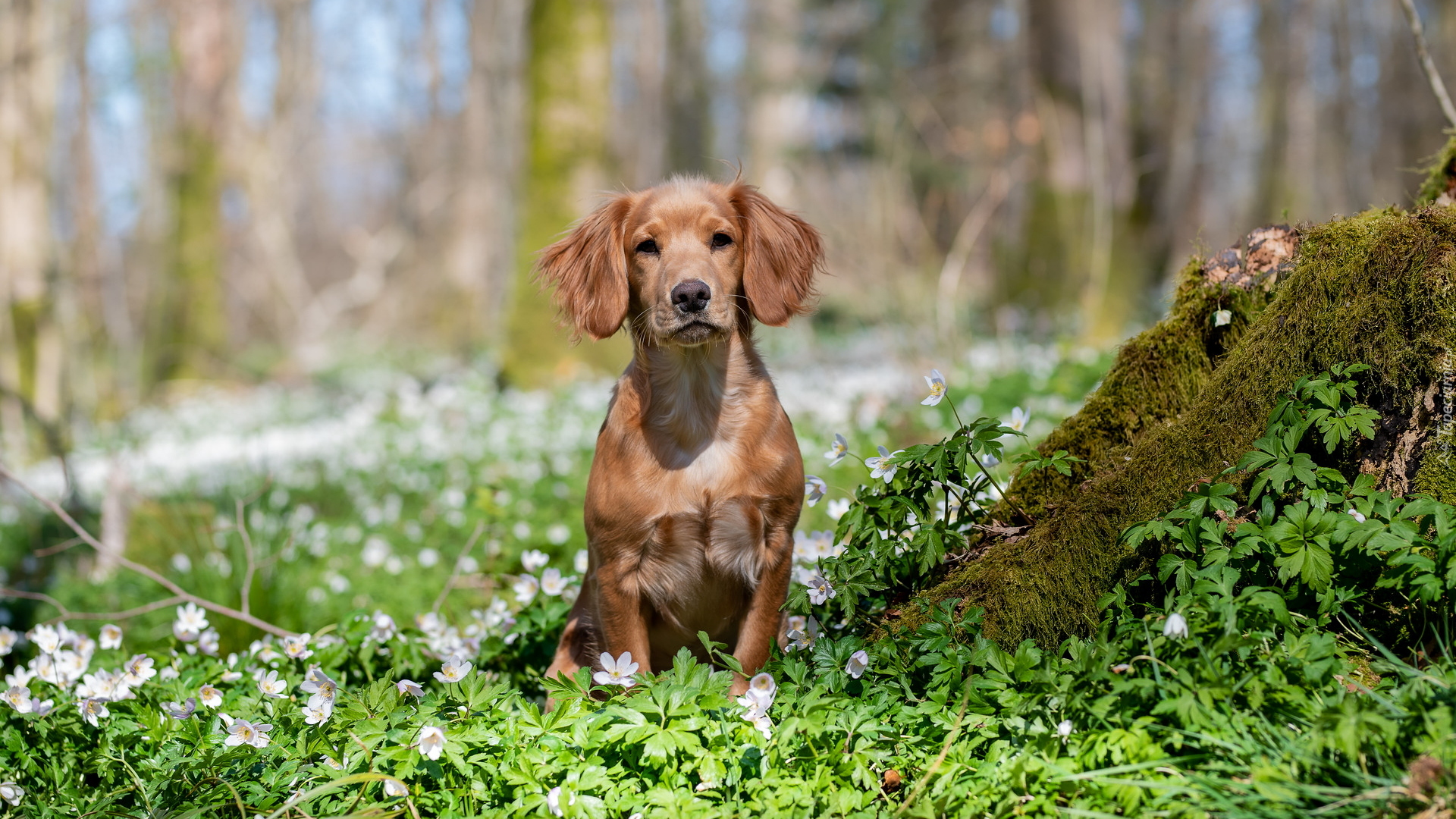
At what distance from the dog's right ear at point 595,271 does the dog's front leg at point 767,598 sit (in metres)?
0.89

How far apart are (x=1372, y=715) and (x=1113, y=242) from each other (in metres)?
10.2

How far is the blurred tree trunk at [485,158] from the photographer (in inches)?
797

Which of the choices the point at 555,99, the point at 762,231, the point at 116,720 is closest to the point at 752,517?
the point at 762,231

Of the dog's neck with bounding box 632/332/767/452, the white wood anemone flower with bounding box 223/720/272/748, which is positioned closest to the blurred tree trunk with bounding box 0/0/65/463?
the white wood anemone flower with bounding box 223/720/272/748

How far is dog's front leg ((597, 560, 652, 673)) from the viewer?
10.3ft

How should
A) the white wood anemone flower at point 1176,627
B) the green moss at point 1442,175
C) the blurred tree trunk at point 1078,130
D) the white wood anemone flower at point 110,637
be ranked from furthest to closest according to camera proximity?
the blurred tree trunk at point 1078,130
the white wood anemone flower at point 110,637
the green moss at point 1442,175
the white wood anemone flower at point 1176,627

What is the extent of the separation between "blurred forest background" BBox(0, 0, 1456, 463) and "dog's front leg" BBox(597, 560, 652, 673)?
1422mm

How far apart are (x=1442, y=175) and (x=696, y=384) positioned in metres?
2.52

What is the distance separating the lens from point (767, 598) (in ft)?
10.3

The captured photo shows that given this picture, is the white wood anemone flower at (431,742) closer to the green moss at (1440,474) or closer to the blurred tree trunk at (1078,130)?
the green moss at (1440,474)

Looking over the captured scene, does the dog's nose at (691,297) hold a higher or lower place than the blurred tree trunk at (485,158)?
lower

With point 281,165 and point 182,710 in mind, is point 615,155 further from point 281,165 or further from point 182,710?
point 281,165

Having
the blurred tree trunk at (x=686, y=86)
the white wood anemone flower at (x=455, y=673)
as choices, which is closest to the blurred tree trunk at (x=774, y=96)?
the blurred tree trunk at (x=686, y=86)

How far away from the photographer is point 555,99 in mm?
11508
